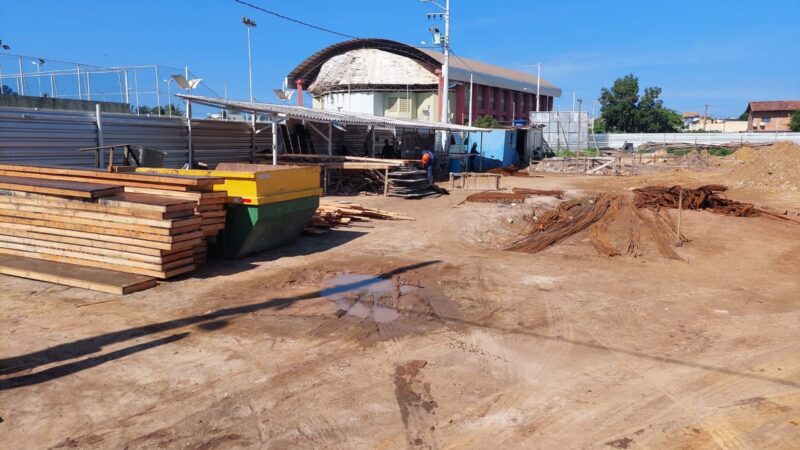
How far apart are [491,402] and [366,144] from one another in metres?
22.1

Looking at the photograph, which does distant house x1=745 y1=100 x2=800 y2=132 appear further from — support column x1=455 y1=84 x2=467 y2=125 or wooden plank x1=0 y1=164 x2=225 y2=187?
wooden plank x1=0 y1=164 x2=225 y2=187

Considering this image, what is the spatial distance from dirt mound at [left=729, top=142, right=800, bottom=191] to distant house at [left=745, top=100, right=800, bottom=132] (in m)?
59.0

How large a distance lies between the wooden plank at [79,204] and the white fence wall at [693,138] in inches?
1897

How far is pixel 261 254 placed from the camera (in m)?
10.8

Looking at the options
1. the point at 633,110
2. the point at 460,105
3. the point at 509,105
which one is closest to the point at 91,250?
the point at 460,105

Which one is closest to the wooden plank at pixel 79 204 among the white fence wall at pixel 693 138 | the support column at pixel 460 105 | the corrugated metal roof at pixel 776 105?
the support column at pixel 460 105

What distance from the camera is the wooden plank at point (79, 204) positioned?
8.20m

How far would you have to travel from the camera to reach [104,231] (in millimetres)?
8477

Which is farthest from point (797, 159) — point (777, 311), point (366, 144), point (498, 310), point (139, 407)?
point (139, 407)

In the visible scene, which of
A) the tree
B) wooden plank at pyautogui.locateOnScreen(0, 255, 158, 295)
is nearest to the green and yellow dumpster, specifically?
wooden plank at pyautogui.locateOnScreen(0, 255, 158, 295)

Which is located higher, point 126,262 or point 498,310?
point 126,262

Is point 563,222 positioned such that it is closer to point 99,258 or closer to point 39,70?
point 99,258

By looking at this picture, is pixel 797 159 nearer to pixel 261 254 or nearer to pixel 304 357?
pixel 261 254

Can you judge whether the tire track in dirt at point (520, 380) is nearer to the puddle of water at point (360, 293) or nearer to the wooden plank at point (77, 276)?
the puddle of water at point (360, 293)
